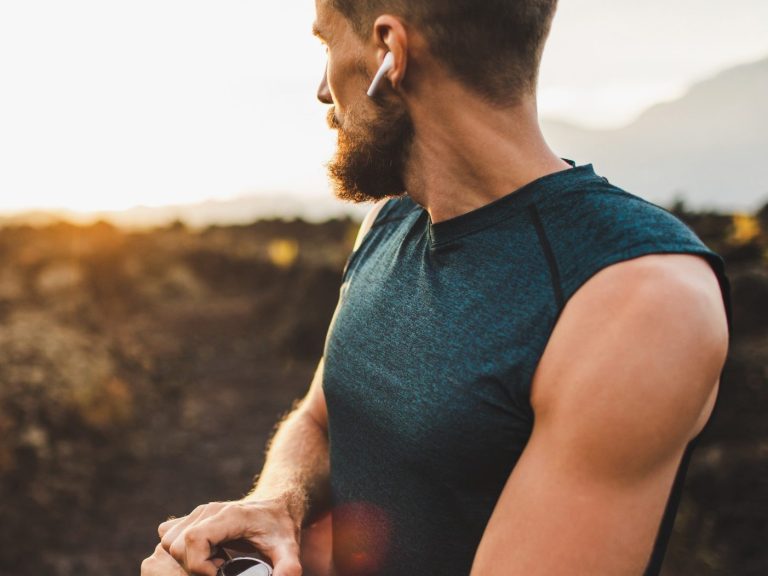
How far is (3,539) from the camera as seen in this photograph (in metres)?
4.63

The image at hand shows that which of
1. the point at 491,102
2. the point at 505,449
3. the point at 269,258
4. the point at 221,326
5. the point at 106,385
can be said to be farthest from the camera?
the point at 269,258

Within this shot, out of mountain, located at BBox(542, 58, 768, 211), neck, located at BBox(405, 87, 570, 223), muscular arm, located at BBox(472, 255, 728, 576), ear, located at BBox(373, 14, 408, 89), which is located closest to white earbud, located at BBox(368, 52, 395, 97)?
ear, located at BBox(373, 14, 408, 89)

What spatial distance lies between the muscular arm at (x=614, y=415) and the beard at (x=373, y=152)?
74 cm

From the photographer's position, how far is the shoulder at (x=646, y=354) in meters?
1.10

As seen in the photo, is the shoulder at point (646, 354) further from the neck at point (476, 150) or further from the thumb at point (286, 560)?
the thumb at point (286, 560)

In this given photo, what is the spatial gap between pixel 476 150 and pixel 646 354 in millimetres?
720

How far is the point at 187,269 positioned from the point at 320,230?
4.84 metres

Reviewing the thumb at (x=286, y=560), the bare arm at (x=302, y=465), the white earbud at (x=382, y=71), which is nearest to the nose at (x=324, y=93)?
the white earbud at (x=382, y=71)

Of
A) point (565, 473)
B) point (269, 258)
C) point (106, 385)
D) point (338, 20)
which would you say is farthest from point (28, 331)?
point (269, 258)

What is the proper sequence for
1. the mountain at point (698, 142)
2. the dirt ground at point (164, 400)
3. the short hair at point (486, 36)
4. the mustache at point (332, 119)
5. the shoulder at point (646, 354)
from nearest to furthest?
1. the shoulder at point (646, 354)
2. the short hair at point (486, 36)
3. the mustache at point (332, 119)
4. the dirt ground at point (164, 400)
5. the mountain at point (698, 142)

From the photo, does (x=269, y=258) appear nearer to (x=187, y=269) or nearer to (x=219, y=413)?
(x=187, y=269)

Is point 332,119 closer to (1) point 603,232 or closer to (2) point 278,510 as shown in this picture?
(1) point 603,232

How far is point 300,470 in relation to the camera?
2100 mm

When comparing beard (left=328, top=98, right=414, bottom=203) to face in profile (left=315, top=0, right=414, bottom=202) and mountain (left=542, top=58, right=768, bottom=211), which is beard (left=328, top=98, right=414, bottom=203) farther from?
mountain (left=542, top=58, right=768, bottom=211)
